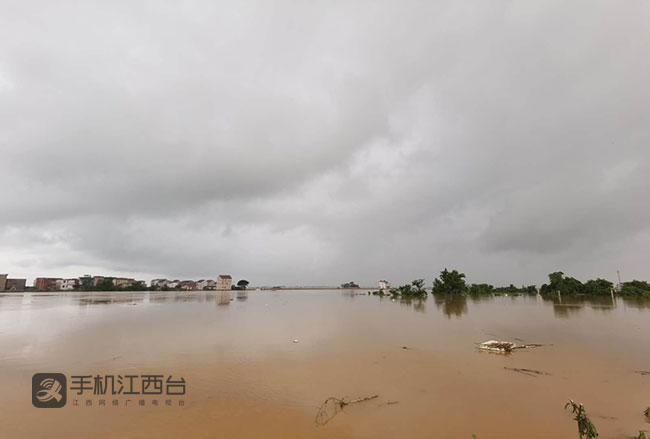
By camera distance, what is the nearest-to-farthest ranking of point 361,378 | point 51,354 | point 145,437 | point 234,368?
point 145,437
point 361,378
point 234,368
point 51,354

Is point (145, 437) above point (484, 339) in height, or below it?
above

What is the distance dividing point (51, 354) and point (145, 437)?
9264 millimetres

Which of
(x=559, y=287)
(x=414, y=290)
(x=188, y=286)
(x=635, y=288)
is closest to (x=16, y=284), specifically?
(x=188, y=286)

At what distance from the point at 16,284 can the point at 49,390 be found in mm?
122610

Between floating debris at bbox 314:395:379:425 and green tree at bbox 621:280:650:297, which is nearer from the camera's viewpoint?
floating debris at bbox 314:395:379:425

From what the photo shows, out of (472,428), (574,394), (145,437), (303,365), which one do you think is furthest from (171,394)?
(574,394)

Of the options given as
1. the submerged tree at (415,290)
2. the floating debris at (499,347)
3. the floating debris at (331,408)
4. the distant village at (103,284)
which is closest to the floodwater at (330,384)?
the floating debris at (331,408)

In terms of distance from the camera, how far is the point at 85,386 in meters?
7.62

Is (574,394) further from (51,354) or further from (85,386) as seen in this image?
(51,354)

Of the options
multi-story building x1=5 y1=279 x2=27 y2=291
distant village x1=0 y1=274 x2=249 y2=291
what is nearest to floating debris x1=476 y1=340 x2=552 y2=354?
distant village x1=0 y1=274 x2=249 y2=291

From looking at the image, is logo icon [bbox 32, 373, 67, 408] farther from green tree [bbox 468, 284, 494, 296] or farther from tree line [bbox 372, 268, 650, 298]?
green tree [bbox 468, 284, 494, 296]

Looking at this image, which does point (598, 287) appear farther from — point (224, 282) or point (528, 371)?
point (224, 282)

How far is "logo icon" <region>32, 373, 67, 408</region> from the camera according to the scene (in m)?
6.60

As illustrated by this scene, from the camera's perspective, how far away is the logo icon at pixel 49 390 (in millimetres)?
6602
